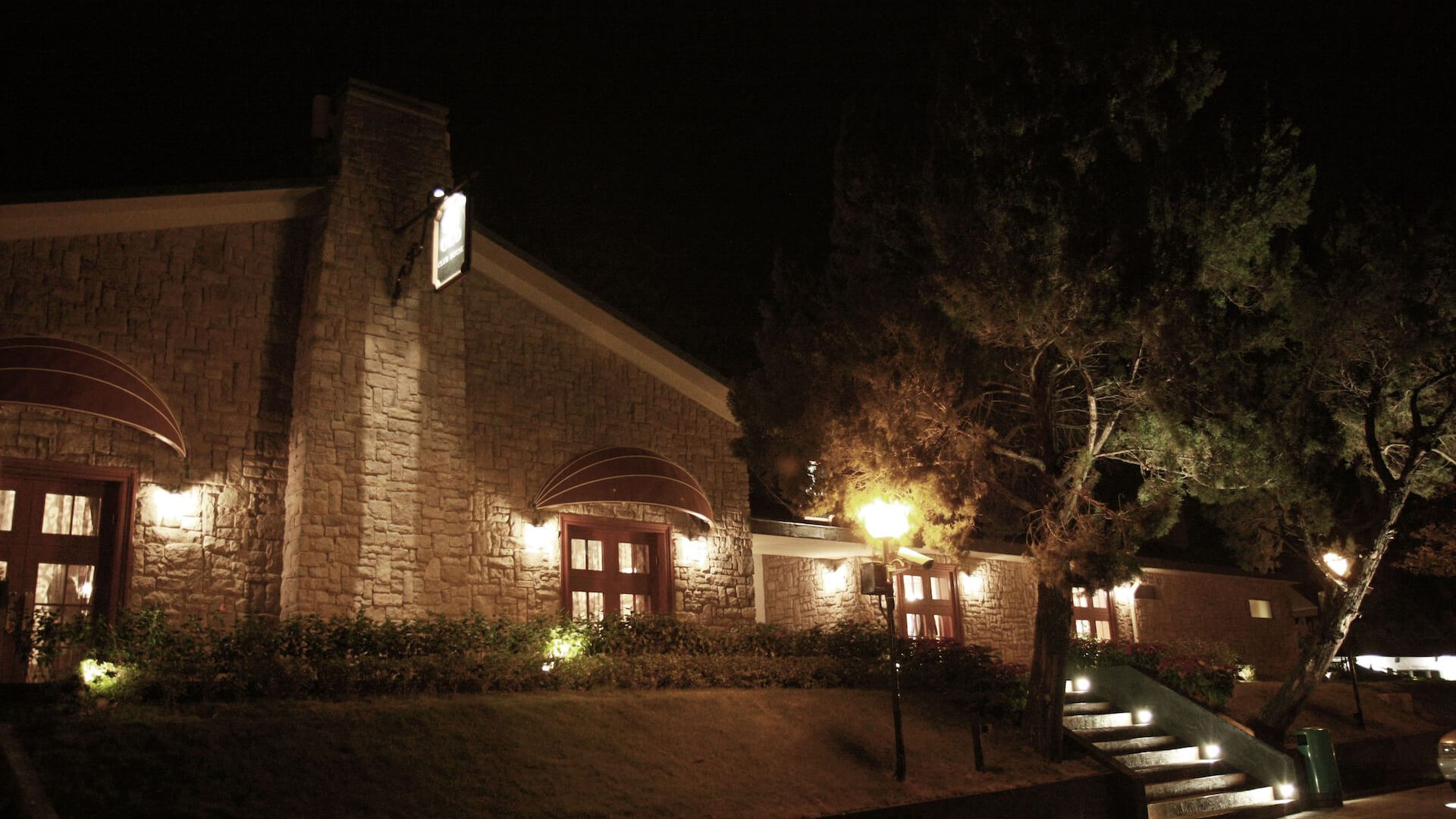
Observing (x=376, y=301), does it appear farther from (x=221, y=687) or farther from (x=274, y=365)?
(x=221, y=687)

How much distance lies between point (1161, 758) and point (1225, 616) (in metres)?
15.1

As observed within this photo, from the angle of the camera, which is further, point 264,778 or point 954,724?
point 954,724

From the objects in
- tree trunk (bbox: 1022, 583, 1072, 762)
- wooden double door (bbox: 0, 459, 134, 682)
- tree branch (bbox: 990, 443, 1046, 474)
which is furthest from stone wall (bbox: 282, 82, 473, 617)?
tree trunk (bbox: 1022, 583, 1072, 762)

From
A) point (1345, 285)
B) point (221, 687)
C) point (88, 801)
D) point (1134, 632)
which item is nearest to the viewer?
point (88, 801)

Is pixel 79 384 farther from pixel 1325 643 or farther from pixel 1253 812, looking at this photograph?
pixel 1325 643

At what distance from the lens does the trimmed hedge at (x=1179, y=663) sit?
704 inches

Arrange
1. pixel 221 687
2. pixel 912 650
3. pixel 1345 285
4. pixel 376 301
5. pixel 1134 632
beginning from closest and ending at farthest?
pixel 221 687 → pixel 376 301 → pixel 1345 285 → pixel 912 650 → pixel 1134 632

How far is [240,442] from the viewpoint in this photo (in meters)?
13.5

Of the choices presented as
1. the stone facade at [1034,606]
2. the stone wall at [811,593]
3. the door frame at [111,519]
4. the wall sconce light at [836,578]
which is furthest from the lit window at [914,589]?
the door frame at [111,519]

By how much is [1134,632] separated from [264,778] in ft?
73.8

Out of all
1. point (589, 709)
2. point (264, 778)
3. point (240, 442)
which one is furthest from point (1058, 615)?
point (240, 442)

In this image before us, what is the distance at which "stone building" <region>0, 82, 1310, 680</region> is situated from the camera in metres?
12.2

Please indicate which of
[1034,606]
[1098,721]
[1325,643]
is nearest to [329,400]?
[1098,721]

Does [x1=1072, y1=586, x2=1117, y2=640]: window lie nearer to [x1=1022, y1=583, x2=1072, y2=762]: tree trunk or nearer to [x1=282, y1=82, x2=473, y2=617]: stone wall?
[x1=1022, y1=583, x2=1072, y2=762]: tree trunk
